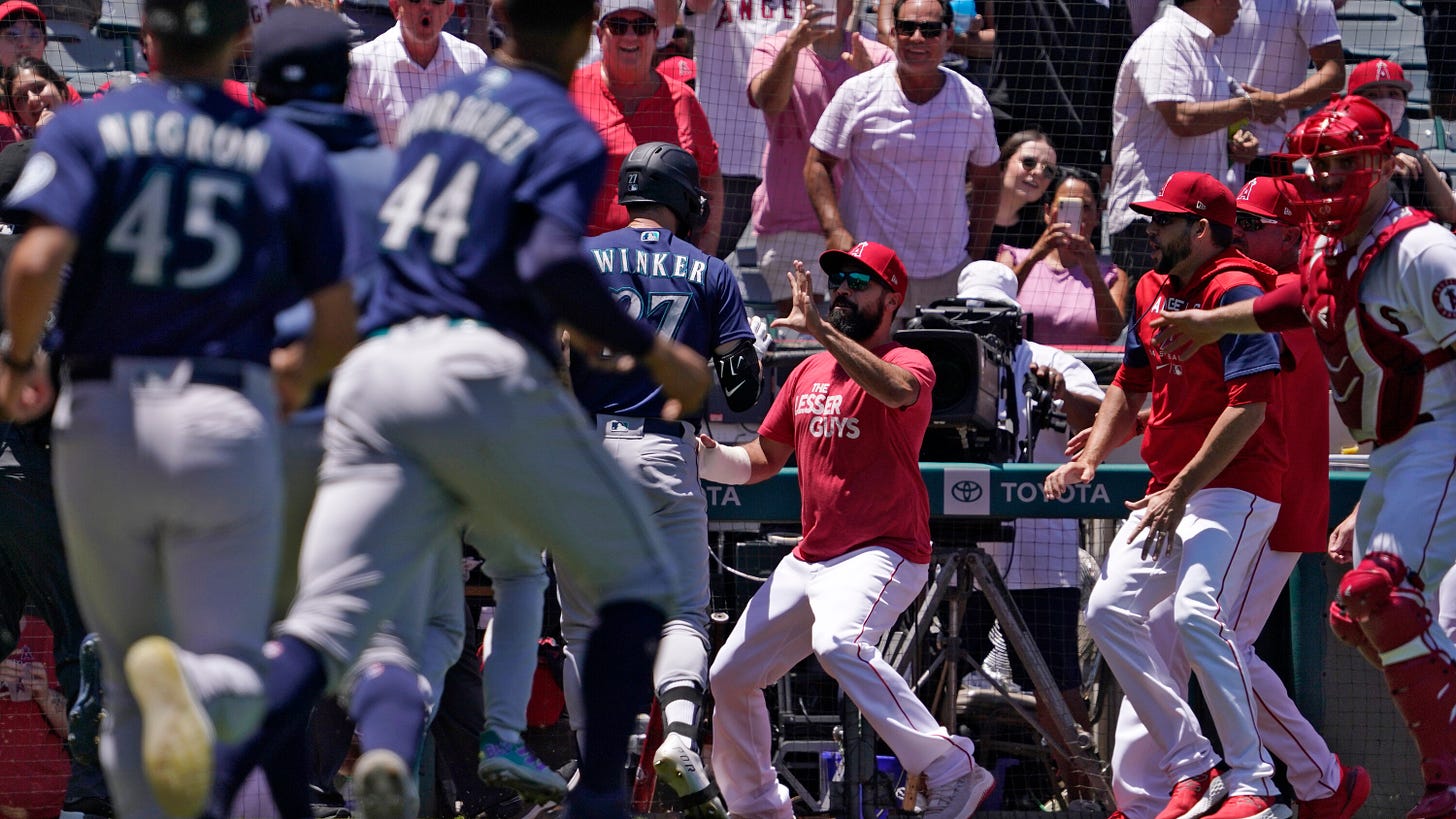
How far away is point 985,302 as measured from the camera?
729cm

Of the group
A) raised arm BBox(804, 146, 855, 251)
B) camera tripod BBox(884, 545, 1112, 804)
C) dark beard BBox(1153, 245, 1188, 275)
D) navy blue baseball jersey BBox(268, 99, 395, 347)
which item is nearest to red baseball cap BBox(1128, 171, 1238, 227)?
dark beard BBox(1153, 245, 1188, 275)

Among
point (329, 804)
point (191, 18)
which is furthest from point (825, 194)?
point (191, 18)

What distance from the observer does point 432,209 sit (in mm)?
3676

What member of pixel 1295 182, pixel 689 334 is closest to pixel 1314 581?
pixel 1295 182

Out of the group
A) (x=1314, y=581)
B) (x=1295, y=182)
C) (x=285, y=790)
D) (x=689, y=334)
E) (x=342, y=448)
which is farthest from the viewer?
(x=1314, y=581)

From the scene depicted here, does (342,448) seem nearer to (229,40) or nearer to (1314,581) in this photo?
(229,40)

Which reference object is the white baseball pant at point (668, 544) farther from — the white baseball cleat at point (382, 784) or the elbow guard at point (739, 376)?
the white baseball cleat at point (382, 784)

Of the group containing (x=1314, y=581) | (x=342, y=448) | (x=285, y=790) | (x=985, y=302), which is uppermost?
(x=342, y=448)

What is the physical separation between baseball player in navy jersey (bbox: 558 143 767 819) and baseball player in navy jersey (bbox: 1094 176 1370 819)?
4.90ft

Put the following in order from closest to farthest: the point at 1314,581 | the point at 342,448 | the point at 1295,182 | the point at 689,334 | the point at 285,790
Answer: the point at 342,448 < the point at 285,790 < the point at 1295,182 < the point at 689,334 < the point at 1314,581

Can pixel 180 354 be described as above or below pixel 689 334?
above

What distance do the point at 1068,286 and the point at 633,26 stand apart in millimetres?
2424

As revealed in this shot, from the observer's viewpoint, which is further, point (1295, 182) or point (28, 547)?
point (28, 547)

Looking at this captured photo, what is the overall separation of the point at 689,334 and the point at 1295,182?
2039 millimetres
